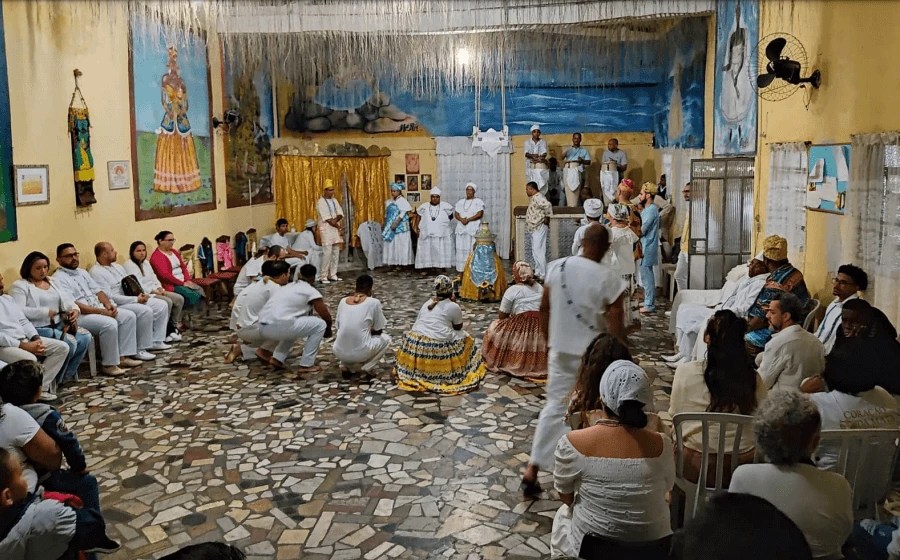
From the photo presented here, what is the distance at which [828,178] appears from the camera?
617 centimetres

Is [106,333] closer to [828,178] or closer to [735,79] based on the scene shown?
[828,178]

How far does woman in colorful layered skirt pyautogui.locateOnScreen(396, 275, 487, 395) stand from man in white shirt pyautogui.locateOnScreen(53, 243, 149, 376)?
2.76 metres

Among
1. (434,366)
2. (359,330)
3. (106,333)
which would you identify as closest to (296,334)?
(359,330)

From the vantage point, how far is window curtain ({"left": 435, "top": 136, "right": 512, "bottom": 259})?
571 inches

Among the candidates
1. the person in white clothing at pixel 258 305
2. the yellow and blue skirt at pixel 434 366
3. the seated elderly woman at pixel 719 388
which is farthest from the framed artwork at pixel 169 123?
the seated elderly woman at pixel 719 388

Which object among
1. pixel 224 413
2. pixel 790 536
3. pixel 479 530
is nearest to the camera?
pixel 790 536

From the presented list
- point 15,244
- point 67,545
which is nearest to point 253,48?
point 15,244

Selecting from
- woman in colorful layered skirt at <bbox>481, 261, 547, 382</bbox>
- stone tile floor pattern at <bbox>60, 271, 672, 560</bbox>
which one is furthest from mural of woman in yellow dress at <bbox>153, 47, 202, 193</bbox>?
woman in colorful layered skirt at <bbox>481, 261, 547, 382</bbox>

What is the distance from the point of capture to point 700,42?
414 inches

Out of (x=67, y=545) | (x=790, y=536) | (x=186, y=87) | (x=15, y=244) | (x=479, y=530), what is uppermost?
(x=186, y=87)

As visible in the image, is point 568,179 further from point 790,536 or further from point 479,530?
point 790,536

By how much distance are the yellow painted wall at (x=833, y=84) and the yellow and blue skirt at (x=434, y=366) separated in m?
2.99

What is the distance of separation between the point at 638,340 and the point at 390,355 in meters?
2.55

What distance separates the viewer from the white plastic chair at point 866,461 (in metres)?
3.00
